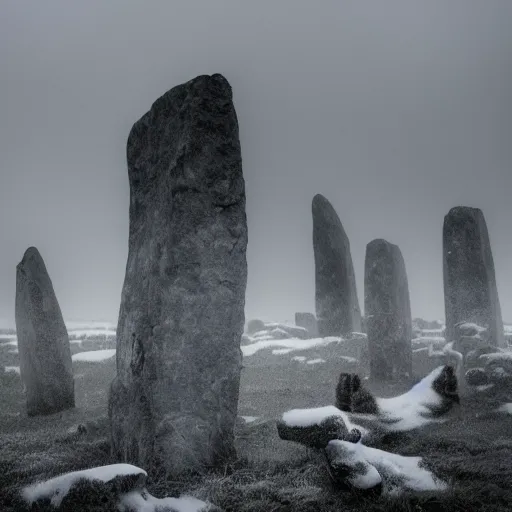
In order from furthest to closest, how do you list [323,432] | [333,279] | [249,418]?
[333,279], [249,418], [323,432]

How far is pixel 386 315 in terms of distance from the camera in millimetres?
13953

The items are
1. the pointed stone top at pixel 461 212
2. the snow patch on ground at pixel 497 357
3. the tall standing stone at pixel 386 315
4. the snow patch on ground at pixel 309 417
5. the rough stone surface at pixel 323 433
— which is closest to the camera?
the rough stone surface at pixel 323 433

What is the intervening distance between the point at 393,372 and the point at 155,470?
377 inches

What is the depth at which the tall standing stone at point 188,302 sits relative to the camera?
17.9 feet

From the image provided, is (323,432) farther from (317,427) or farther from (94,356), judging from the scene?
(94,356)

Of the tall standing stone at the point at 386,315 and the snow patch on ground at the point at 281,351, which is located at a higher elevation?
the tall standing stone at the point at 386,315

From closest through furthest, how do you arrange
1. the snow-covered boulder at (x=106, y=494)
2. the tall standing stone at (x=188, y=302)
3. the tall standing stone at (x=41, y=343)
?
1. the snow-covered boulder at (x=106, y=494)
2. the tall standing stone at (x=188, y=302)
3. the tall standing stone at (x=41, y=343)

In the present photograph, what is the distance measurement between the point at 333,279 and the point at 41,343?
11.9 m

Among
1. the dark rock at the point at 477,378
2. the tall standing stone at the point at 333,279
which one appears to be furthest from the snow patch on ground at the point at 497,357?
the tall standing stone at the point at 333,279

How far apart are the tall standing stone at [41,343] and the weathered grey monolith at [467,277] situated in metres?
12.5

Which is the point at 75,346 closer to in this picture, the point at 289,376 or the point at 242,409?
the point at 289,376

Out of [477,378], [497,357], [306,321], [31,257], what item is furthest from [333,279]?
[31,257]

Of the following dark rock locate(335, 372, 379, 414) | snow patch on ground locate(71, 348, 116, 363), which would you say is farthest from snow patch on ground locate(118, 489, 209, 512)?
snow patch on ground locate(71, 348, 116, 363)

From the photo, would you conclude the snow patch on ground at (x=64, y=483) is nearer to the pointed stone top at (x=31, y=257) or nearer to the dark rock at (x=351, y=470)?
the dark rock at (x=351, y=470)
